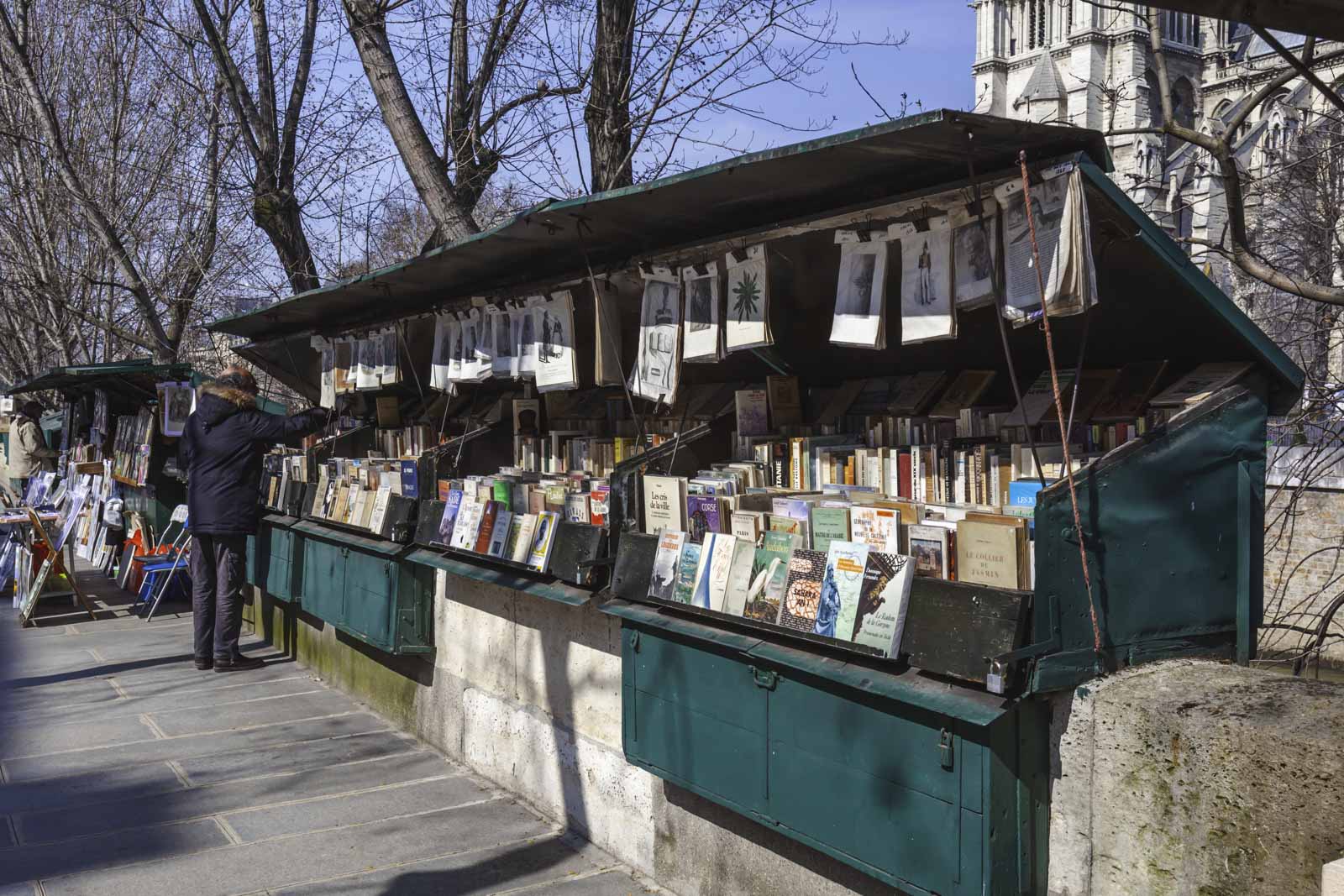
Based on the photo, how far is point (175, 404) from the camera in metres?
11.0

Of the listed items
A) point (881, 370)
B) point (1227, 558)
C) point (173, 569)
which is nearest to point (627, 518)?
point (881, 370)

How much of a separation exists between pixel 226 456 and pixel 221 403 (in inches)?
14.4

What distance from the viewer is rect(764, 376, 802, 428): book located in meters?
5.31

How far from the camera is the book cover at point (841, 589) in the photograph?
339cm

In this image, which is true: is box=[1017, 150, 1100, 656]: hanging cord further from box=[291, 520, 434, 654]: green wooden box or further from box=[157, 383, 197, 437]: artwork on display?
box=[157, 383, 197, 437]: artwork on display

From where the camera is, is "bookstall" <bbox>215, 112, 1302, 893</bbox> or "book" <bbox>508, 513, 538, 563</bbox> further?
"book" <bbox>508, 513, 538, 563</bbox>

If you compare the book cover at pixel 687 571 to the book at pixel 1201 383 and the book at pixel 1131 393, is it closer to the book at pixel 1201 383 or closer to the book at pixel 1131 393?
the book at pixel 1131 393

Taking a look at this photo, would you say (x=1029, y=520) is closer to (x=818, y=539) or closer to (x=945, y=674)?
(x=945, y=674)

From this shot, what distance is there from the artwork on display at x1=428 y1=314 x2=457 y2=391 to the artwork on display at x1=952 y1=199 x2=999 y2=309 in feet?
12.4

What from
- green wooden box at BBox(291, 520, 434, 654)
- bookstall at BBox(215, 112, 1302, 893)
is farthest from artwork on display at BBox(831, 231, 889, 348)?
green wooden box at BBox(291, 520, 434, 654)

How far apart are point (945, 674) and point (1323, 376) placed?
3.94m

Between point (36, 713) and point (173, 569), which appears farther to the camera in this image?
point (173, 569)

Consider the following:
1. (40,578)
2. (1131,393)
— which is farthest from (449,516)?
(40,578)

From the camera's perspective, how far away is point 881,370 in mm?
5230
